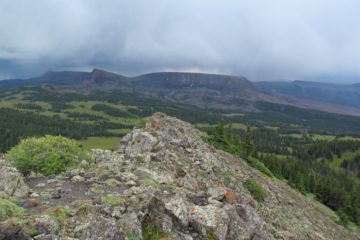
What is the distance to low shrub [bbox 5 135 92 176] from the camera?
2984cm

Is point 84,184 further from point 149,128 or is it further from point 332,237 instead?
point 332,237

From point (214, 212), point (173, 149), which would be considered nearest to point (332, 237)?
point (173, 149)

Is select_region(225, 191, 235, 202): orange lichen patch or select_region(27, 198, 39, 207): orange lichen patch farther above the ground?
select_region(27, 198, 39, 207): orange lichen patch

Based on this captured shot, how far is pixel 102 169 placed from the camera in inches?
1164

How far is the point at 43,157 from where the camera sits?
3038 cm

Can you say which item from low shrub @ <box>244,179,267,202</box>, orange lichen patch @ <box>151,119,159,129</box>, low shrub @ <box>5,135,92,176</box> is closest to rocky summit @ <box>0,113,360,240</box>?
low shrub @ <box>5,135,92,176</box>

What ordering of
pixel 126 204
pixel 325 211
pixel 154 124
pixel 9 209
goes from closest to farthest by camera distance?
1. pixel 9 209
2. pixel 126 204
3. pixel 154 124
4. pixel 325 211

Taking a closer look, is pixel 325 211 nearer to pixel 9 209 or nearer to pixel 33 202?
pixel 33 202

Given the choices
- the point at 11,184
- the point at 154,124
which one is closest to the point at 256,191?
the point at 154,124

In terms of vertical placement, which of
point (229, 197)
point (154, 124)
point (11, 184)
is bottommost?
point (229, 197)

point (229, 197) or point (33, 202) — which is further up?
point (33, 202)

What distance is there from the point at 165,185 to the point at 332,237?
33.8 meters

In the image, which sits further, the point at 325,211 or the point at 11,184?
the point at 325,211

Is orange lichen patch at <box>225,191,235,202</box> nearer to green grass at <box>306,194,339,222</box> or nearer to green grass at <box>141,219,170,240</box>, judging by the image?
green grass at <box>141,219,170,240</box>
